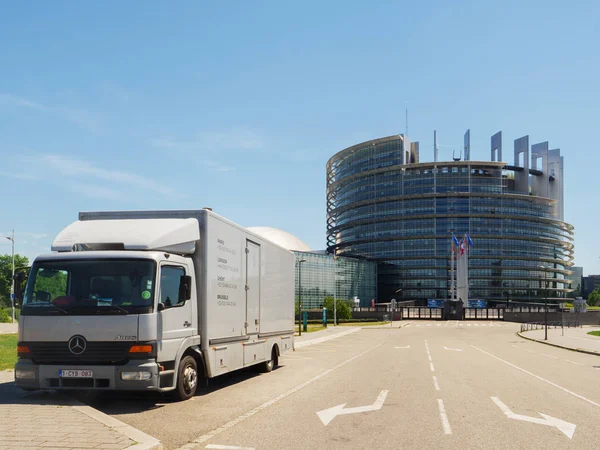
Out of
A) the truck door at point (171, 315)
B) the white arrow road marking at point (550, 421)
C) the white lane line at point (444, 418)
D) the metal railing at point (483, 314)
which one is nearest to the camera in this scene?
the white lane line at point (444, 418)

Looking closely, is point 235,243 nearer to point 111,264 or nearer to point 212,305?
point 212,305

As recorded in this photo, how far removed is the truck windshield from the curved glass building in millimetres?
143605

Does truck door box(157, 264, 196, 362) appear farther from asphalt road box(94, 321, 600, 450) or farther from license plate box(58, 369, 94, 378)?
license plate box(58, 369, 94, 378)

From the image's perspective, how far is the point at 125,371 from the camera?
1107 cm

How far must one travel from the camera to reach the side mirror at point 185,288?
11.9 metres

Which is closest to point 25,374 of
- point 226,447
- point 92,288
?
point 92,288

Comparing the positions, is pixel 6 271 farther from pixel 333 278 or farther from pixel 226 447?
pixel 226 447

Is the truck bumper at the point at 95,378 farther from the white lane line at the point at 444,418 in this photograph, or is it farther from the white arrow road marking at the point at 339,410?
the white lane line at the point at 444,418

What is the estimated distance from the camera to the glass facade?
451ft

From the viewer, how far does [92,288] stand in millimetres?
11477

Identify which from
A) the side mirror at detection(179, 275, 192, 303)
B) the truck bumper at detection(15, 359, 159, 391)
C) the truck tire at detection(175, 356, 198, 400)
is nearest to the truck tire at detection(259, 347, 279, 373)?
the truck tire at detection(175, 356, 198, 400)

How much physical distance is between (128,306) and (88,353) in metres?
1.13

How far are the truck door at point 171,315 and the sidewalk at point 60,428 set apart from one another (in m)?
1.79

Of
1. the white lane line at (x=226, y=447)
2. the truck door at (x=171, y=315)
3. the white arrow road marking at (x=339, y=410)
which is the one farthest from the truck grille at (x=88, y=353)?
the white arrow road marking at (x=339, y=410)
